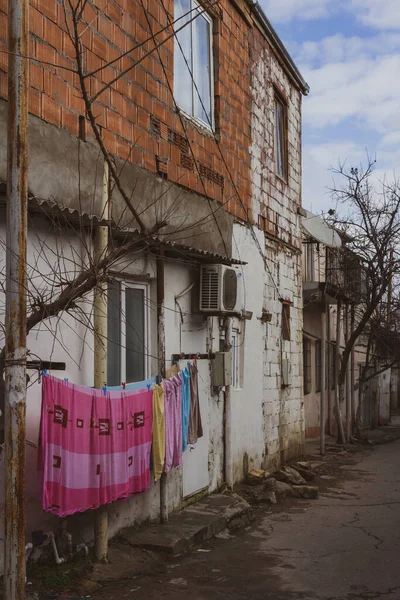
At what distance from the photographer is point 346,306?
63.4 feet

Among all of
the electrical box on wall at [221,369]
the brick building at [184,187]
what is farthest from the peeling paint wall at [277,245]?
the electrical box on wall at [221,369]

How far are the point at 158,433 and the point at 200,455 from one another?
1.88 metres

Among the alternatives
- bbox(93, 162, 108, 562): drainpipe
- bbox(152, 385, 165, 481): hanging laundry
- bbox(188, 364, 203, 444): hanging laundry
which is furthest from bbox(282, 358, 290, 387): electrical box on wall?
bbox(93, 162, 108, 562): drainpipe

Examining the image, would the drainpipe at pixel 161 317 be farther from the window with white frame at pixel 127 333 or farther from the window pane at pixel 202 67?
the window pane at pixel 202 67

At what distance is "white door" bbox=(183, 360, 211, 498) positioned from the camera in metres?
8.59

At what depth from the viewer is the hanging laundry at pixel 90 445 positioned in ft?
18.3

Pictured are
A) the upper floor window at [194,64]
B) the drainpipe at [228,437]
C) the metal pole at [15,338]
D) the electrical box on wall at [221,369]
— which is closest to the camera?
the metal pole at [15,338]

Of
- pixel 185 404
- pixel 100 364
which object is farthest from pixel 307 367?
pixel 100 364

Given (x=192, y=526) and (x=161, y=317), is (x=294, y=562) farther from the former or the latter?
(x=161, y=317)

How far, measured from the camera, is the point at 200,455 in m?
8.96

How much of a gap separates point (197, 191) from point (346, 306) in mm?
11008

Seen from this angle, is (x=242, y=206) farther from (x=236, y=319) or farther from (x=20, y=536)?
(x=20, y=536)

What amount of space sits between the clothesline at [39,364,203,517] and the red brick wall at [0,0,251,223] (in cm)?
226

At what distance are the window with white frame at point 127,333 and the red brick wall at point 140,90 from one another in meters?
1.36
